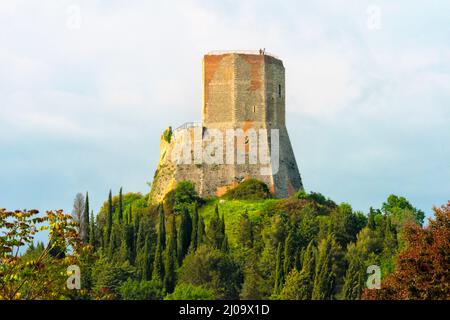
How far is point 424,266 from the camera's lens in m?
34.1

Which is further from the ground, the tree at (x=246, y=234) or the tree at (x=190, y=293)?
the tree at (x=246, y=234)

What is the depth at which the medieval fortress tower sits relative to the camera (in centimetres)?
7212

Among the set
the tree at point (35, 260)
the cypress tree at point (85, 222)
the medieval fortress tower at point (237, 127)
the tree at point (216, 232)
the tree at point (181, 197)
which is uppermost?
the medieval fortress tower at point (237, 127)

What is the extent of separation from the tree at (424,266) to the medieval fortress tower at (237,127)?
36.2 metres

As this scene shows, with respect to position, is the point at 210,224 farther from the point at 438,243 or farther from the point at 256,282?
the point at 438,243

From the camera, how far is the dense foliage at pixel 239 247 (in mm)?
54656

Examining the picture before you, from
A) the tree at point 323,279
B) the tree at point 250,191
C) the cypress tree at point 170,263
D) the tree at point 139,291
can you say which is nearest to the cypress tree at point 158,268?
the cypress tree at point 170,263

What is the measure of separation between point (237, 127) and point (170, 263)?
613 inches

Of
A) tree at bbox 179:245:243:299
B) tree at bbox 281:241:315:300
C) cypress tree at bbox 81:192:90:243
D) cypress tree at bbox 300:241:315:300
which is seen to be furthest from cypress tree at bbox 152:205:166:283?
cypress tree at bbox 300:241:315:300

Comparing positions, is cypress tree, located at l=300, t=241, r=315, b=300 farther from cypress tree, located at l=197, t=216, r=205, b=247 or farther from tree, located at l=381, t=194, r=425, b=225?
tree, located at l=381, t=194, r=425, b=225

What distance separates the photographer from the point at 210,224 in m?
63.3

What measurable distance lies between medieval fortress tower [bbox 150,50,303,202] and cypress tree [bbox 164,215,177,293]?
1031 cm

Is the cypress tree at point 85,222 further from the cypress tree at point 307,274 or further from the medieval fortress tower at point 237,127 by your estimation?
the cypress tree at point 307,274
